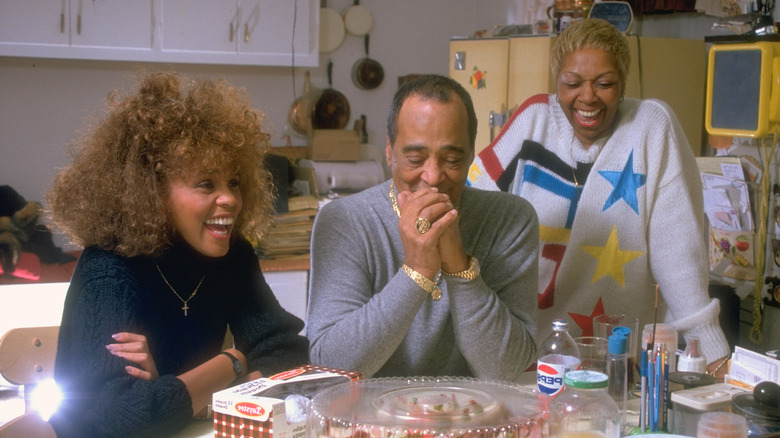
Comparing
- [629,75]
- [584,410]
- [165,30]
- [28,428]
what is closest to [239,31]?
[165,30]

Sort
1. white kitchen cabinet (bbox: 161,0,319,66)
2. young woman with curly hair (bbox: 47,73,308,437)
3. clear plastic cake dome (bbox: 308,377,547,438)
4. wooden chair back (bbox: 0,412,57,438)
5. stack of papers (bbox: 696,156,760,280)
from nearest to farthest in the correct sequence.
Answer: clear plastic cake dome (bbox: 308,377,547,438) < wooden chair back (bbox: 0,412,57,438) < young woman with curly hair (bbox: 47,73,308,437) < stack of papers (bbox: 696,156,760,280) < white kitchen cabinet (bbox: 161,0,319,66)

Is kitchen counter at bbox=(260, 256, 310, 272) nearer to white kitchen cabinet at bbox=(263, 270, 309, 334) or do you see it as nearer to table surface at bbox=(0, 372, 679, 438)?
white kitchen cabinet at bbox=(263, 270, 309, 334)

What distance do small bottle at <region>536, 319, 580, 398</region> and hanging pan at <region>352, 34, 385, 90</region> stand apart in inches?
132

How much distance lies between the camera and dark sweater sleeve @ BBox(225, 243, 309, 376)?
5.59 feet

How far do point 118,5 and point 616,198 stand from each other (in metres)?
2.75

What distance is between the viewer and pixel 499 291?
1713 mm

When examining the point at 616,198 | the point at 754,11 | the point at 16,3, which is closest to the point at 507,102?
the point at 754,11

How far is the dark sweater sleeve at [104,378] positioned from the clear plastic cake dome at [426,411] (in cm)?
38

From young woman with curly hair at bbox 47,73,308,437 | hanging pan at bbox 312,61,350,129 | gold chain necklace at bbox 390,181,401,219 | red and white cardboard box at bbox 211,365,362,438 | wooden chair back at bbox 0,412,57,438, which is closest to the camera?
red and white cardboard box at bbox 211,365,362,438

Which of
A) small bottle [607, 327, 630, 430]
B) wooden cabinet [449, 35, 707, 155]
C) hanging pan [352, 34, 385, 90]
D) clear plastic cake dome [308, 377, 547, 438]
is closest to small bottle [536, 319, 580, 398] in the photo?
small bottle [607, 327, 630, 430]

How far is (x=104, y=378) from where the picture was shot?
1446mm

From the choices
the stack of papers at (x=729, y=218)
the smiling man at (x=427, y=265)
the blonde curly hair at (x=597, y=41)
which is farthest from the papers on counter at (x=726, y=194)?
the smiling man at (x=427, y=265)

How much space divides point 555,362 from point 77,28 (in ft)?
10.5

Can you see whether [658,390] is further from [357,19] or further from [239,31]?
[357,19]
